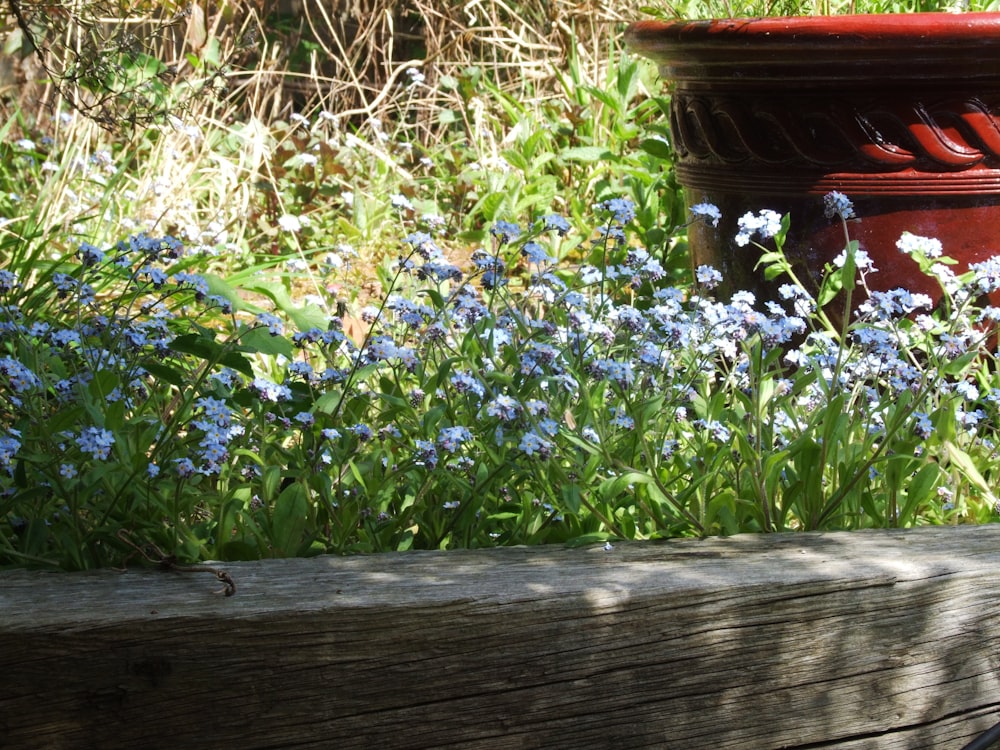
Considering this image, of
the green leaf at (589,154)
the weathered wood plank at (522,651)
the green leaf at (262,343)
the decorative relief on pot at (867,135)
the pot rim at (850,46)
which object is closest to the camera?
the weathered wood plank at (522,651)

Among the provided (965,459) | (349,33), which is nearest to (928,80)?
(965,459)

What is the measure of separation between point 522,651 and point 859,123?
1797mm

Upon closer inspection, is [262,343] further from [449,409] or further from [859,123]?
[859,123]

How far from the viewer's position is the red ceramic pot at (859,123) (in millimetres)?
2604

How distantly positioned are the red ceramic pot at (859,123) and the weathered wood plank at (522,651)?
117cm

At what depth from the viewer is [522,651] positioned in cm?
147

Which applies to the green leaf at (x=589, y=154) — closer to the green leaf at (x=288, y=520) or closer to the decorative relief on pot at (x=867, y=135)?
the decorative relief on pot at (x=867, y=135)

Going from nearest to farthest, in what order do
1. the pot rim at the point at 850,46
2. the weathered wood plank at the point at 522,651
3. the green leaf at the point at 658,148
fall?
the weathered wood plank at the point at 522,651 → the pot rim at the point at 850,46 → the green leaf at the point at 658,148

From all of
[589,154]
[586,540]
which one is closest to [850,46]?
[586,540]

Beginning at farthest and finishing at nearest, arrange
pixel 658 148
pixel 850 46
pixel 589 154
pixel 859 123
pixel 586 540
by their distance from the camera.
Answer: pixel 589 154 < pixel 658 148 < pixel 859 123 < pixel 850 46 < pixel 586 540

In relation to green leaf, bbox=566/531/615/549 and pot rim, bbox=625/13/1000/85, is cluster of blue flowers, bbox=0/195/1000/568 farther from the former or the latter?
pot rim, bbox=625/13/1000/85

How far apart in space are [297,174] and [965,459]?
345 centimetres

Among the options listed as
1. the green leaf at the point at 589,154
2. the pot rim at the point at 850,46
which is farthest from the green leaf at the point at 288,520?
the green leaf at the point at 589,154

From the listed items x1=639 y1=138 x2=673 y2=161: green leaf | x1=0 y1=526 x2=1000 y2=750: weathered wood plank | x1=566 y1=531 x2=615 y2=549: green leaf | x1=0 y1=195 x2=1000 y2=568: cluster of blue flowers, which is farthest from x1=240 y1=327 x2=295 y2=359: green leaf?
x1=639 y1=138 x2=673 y2=161: green leaf
